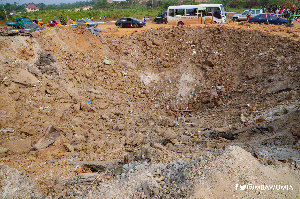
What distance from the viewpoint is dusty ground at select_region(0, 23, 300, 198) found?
4043 mm

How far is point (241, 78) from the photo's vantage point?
859 cm

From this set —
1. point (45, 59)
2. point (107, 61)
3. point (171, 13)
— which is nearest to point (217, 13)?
point (171, 13)

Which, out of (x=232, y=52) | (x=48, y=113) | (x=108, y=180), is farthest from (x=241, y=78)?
(x=48, y=113)

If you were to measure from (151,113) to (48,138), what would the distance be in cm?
364

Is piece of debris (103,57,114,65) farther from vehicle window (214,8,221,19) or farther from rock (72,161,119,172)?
vehicle window (214,8,221,19)

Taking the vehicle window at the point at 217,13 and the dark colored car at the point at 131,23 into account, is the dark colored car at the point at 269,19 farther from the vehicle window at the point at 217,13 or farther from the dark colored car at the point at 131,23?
the dark colored car at the point at 131,23

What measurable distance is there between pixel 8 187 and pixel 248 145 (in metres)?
5.35

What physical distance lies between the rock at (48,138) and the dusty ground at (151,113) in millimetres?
29

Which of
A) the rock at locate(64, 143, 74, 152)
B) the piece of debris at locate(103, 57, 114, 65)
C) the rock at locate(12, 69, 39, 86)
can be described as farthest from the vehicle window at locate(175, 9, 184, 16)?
the rock at locate(64, 143, 74, 152)

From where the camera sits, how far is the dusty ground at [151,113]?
404 centimetres

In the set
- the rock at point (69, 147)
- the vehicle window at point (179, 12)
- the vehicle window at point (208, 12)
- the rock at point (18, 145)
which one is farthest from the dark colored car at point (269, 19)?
the rock at point (18, 145)

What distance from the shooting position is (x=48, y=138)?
626cm

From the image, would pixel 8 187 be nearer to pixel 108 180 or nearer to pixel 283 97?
pixel 108 180

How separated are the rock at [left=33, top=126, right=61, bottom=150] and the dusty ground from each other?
0.03 meters
